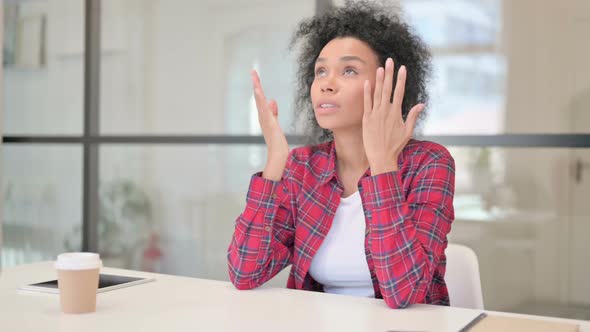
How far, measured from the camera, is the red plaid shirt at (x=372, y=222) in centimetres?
139

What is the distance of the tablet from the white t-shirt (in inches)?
15.9

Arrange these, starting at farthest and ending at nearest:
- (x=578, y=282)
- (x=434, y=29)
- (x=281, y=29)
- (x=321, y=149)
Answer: (x=281, y=29)
(x=434, y=29)
(x=578, y=282)
(x=321, y=149)

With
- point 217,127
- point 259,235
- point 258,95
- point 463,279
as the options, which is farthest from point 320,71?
point 217,127

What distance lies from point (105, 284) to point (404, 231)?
0.66 metres

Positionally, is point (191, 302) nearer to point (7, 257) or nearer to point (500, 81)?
point (500, 81)

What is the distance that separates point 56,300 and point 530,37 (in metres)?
1.86

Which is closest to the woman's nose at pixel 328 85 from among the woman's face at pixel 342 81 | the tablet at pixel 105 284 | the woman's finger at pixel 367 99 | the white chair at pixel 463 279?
the woman's face at pixel 342 81

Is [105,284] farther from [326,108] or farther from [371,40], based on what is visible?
[371,40]

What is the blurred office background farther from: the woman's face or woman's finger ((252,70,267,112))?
woman's finger ((252,70,267,112))

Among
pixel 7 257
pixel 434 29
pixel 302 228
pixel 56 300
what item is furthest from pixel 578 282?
pixel 7 257

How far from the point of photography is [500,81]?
2471mm

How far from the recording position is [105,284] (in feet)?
4.83

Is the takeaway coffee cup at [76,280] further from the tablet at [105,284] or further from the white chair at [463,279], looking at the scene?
the white chair at [463,279]

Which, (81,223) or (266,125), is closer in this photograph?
(266,125)
